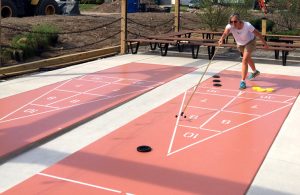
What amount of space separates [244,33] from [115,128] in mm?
3295

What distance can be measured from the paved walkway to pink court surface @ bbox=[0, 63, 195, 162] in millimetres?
183

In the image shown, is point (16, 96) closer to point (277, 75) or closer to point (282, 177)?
point (282, 177)

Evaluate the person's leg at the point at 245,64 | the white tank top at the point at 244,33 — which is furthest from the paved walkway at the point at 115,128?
the white tank top at the point at 244,33

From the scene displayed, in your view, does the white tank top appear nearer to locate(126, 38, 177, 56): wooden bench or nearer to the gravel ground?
locate(126, 38, 177, 56): wooden bench

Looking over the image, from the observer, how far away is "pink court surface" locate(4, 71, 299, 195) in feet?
12.7

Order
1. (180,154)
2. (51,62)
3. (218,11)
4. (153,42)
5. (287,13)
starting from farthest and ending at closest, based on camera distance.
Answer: (287,13) < (218,11) < (153,42) < (51,62) < (180,154)

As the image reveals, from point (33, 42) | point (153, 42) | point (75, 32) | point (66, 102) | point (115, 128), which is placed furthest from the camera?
point (33, 42)

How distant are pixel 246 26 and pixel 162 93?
6.14 feet

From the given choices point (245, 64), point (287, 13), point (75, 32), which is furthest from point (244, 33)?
point (287, 13)

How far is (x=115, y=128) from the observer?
5.48 m

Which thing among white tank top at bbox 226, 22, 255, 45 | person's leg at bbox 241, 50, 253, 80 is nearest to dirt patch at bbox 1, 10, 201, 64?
white tank top at bbox 226, 22, 255, 45

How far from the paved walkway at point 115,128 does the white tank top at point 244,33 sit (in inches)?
46.5

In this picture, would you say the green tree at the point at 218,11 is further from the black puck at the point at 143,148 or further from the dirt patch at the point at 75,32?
the black puck at the point at 143,148

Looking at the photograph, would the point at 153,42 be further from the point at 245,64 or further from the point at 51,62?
the point at 245,64
